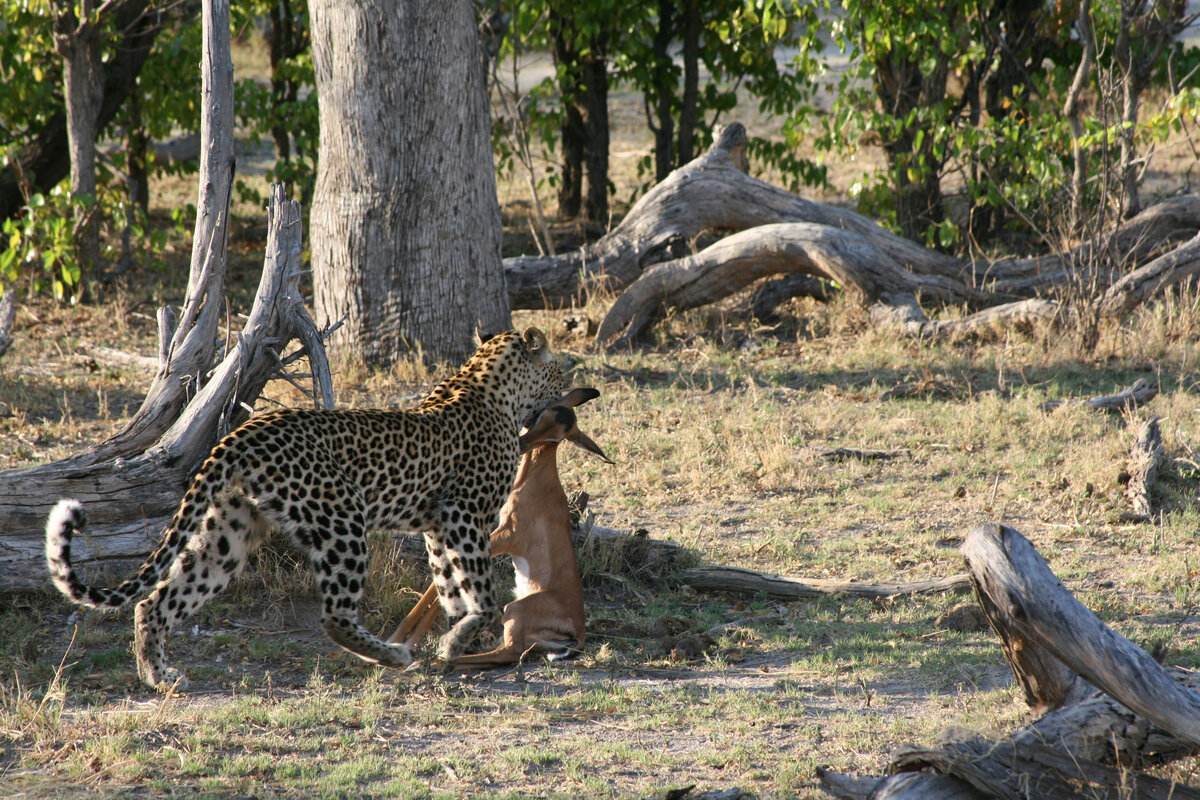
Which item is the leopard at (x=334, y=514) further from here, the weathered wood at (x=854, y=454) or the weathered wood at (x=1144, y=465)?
the weathered wood at (x=1144, y=465)

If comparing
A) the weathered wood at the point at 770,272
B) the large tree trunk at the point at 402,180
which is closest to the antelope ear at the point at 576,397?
the large tree trunk at the point at 402,180

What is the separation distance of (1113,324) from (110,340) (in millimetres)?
9467

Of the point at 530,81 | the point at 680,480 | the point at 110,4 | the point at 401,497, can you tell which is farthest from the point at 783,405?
the point at 530,81

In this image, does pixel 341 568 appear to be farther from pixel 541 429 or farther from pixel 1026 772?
pixel 1026 772

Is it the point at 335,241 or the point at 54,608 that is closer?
the point at 54,608

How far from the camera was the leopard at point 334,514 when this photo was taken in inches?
190

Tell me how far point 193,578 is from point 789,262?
24.5ft

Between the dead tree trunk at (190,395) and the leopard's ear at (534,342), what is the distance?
46.6 inches

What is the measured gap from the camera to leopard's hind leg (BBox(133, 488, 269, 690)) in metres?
4.91

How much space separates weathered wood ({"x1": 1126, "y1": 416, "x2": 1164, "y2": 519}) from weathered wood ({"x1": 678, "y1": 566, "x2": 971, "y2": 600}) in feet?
5.75

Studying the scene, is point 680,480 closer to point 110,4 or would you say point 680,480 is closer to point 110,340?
point 110,340

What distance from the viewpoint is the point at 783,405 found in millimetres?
9430

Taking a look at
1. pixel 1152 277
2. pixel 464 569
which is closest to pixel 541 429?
pixel 464 569

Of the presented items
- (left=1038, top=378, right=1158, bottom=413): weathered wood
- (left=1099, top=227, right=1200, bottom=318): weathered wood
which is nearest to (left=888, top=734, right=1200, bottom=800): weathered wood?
(left=1038, top=378, right=1158, bottom=413): weathered wood
